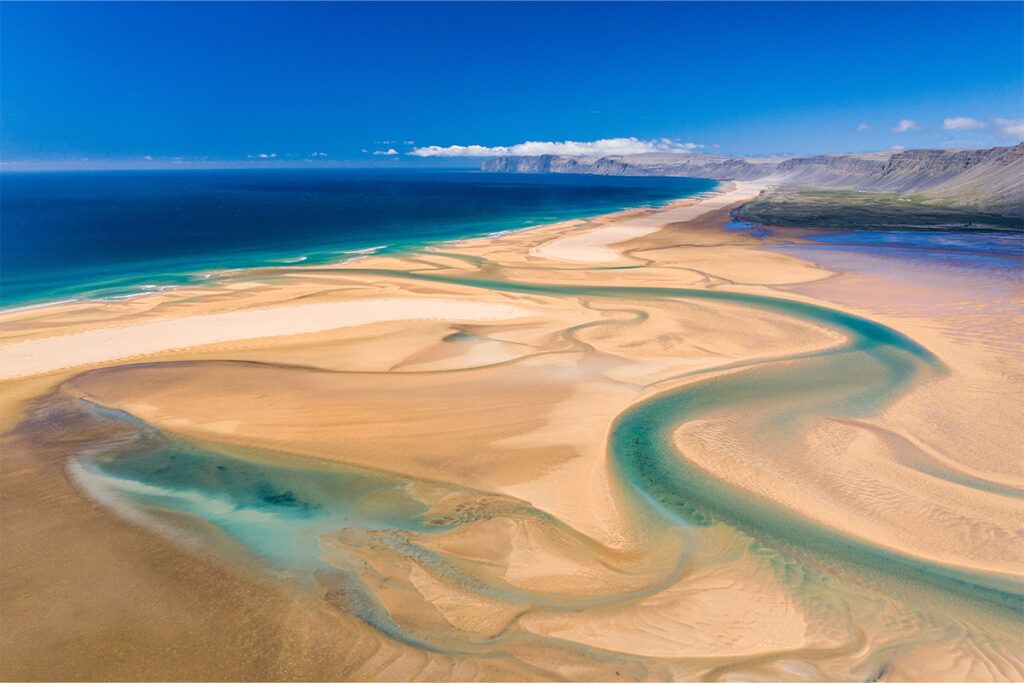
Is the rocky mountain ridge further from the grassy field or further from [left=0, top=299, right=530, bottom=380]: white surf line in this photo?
[left=0, top=299, right=530, bottom=380]: white surf line

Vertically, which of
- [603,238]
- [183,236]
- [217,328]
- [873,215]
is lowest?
[217,328]

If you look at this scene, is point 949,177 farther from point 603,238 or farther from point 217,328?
point 217,328

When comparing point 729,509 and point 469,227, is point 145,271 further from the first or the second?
point 729,509

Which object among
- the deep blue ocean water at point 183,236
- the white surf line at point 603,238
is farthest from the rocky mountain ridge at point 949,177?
the deep blue ocean water at point 183,236

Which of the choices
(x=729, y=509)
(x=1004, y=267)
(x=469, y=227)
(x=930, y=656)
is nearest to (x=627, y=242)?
(x=469, y=227)

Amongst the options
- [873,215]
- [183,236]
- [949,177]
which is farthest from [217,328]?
[949,177]

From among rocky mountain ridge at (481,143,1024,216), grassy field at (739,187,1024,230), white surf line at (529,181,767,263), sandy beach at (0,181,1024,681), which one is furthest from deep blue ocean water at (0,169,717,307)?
rocky mountain ridge at (481,143,1024,216)
